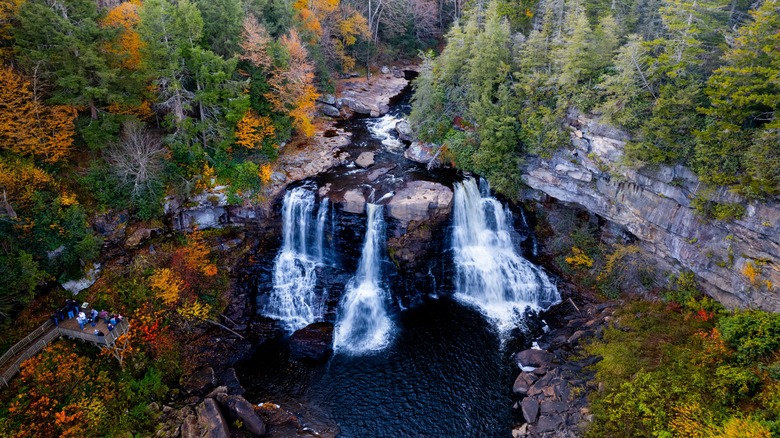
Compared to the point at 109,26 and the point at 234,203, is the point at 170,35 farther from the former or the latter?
the point at 234,203

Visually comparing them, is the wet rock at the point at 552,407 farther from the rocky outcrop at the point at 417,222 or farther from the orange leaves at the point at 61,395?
the orange leaves at the point at 61,395

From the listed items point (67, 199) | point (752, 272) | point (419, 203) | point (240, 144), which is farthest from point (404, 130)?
point (752, 272)

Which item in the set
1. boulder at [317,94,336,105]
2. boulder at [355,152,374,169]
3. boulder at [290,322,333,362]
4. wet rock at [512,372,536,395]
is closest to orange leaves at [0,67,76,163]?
boulder at [290,322,333,362]

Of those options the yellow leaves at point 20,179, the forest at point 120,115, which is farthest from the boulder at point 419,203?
the yellow leaves at point 20,179

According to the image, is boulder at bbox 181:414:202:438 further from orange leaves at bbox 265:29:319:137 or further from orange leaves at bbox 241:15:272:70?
orange leaves at bbox 241:15:272:70

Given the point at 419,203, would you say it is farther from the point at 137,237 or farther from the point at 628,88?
the point at 137,237

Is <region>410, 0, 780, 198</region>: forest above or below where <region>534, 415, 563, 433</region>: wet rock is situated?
above
